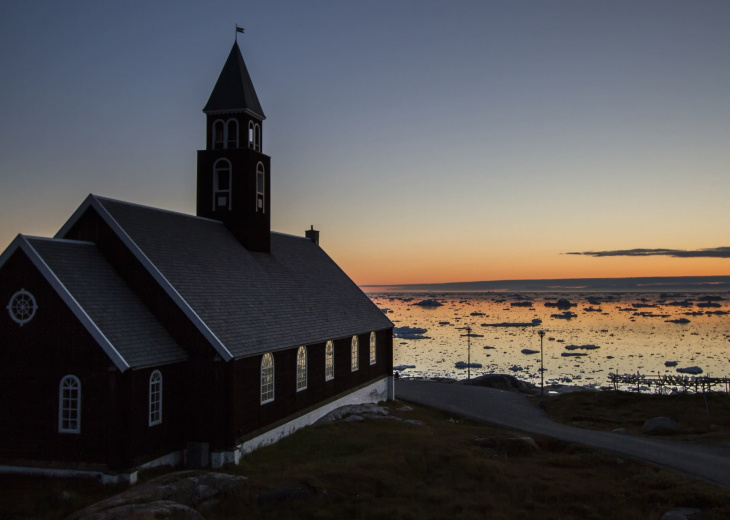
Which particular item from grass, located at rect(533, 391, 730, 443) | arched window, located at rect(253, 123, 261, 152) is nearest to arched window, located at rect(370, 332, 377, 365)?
grass, located at rect(533, 391, 730, 443)

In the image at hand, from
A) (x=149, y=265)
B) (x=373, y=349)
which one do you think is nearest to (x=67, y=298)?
(x=149, y=265)

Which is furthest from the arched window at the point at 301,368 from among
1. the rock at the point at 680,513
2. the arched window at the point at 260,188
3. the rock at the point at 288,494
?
the rock at the point at 680,513

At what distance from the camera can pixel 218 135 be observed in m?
33.5

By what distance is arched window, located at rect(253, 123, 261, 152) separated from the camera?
34031 mm

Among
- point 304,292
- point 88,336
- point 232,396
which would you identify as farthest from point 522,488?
point 304,292

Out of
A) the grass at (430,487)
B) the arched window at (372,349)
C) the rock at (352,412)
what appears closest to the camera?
the grass at (430,487)

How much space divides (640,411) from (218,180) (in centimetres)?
3172

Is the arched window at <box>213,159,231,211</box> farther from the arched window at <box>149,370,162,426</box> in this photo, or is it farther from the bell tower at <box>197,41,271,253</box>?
the arched window at <box>149,370,162,426</box>

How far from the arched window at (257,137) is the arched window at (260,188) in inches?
41.7

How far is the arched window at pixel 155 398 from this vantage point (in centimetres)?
2184

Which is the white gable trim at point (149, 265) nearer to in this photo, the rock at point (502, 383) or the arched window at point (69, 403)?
the arched window at point (69, 403)

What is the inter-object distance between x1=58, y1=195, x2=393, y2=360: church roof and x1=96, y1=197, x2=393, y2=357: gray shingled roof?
2.3 inches

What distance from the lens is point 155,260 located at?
972 inches

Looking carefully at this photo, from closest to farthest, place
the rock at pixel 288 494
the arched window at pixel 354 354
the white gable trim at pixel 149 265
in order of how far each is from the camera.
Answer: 1. the rock at pixel 288 494
2. the white gable trim at pixel 149 265
3. the arched window at pixel 354 354
